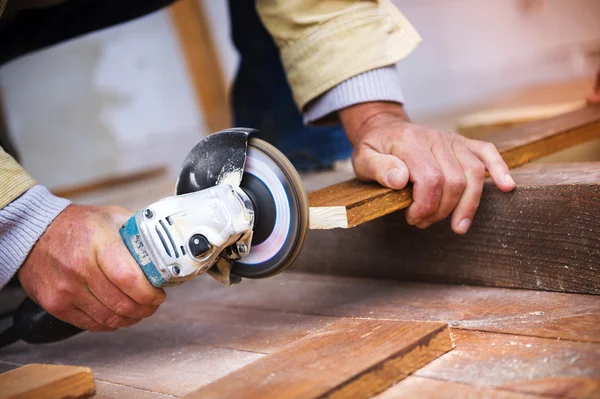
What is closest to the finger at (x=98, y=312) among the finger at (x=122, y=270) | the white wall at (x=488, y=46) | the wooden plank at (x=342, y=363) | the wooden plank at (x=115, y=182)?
the finger at (x=122, y=270)

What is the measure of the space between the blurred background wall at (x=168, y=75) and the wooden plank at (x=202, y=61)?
0.07 meters

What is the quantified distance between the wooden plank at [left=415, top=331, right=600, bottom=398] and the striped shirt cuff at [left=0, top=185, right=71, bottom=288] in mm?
829

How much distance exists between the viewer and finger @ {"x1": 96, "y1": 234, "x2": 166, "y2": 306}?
52.6 inches

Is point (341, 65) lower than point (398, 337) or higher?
higher

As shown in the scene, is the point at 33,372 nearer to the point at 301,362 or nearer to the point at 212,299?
the point at 301,362

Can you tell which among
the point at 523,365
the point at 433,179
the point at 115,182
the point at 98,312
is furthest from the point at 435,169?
the point at 115,182

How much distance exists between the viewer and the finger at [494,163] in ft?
4.67

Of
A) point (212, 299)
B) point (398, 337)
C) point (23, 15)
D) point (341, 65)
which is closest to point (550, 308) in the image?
point (398, 337)

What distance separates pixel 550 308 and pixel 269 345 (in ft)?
1.79

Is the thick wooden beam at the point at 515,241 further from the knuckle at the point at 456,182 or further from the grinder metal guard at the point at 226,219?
the grinder metal guard at the point at 226,219

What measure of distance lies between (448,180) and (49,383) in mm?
809

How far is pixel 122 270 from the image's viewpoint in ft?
4.38

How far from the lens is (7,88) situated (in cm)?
478

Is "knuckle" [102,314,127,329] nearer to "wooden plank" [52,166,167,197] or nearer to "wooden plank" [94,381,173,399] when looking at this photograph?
"wooden plank" [94,381,173,399]
